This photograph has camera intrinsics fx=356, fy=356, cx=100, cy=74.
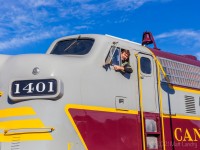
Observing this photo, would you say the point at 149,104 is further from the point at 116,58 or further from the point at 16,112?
the point at 16,112

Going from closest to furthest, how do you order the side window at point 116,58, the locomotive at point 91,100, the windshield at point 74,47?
1. the locomotive at point 91,100
2. the side window at point 116,58
3. the windshield at point 74,47

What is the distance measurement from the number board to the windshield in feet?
4.54

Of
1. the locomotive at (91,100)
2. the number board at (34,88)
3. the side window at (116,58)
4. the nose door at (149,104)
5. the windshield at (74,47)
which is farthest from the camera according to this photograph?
the windshield at (74,47)

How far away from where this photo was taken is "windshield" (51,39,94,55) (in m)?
7.88

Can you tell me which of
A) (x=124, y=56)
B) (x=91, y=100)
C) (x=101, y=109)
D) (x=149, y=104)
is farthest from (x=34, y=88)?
(x=149, y=104)

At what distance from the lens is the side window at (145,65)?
817 centimetres

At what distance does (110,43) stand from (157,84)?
1.54 metres

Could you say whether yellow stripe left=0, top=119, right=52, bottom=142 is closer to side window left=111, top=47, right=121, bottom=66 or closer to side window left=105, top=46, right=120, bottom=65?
side window left=105, top=46, right=120, bottom=65

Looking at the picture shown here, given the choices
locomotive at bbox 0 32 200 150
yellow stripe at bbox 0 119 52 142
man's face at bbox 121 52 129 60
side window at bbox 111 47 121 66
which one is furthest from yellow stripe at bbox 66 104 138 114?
man's face at bbox 121 52 129 60

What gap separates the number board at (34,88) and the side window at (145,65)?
239 centimetres

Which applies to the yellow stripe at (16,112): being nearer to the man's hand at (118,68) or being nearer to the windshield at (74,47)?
the windshield at (74,47)

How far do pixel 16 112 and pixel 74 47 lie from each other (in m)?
2.27

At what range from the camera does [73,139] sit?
256 inches

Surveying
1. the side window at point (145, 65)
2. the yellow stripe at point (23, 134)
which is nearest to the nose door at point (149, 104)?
the side window at point (145, 65)
